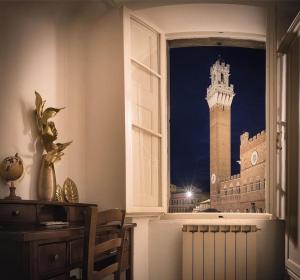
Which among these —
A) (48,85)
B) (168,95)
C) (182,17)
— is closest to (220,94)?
(168,95)

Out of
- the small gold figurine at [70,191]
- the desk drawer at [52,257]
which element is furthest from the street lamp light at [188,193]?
the desk drawer at [52,257]

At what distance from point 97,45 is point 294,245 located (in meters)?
2.26

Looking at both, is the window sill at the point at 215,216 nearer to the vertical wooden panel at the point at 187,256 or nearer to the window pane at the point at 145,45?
the vertical wooden panel at the point at 187,256

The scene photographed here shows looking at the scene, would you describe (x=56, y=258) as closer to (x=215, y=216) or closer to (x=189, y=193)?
(x=215, y=216)

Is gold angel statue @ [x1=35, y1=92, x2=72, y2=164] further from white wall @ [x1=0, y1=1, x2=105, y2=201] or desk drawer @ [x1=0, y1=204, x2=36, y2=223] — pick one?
desk drawer @ [x1=0, y1=204, x2=36, y2=223]

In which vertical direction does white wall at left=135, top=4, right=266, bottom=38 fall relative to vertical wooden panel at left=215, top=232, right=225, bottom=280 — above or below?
above

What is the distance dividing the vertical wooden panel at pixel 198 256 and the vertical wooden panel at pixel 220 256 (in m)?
0.12

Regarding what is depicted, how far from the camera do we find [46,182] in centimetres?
292

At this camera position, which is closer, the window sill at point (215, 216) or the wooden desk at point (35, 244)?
the wooden desk at point (35, 244)

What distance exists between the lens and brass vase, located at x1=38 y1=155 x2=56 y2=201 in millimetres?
2895

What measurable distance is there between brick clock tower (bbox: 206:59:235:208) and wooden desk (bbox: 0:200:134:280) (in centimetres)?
172

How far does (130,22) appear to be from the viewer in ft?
11.5

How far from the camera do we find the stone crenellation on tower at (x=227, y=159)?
12.6 feet

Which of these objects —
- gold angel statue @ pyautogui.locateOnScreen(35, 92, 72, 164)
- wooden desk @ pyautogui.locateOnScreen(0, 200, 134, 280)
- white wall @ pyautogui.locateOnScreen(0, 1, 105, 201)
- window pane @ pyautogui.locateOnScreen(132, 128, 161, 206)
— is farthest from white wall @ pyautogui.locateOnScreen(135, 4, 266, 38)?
wooden desk @ pyautogui.locateOnScreen(0, 200, 134, 280)
